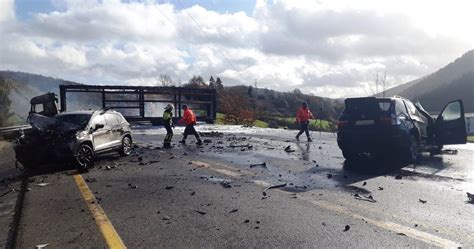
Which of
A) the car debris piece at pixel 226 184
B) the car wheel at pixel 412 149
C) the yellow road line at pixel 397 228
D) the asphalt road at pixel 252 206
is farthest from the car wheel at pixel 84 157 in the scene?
the car wheel at pixel 412 149

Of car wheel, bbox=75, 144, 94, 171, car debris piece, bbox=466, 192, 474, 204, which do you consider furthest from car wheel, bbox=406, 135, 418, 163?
car wheel, bbox=75, 144, 94, 171

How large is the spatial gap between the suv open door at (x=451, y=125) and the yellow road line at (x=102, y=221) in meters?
10.2

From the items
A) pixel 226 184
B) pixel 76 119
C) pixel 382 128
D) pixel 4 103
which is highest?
pixel 4 103

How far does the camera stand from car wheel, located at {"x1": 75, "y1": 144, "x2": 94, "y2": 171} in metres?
10.7

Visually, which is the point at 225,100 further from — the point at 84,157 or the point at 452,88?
the point at 452,88

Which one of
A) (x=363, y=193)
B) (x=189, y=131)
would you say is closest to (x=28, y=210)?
(x=363, y=193)

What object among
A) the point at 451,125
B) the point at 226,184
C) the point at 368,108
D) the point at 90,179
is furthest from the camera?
the point at 451,125

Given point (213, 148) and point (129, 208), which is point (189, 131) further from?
point (129, 208)

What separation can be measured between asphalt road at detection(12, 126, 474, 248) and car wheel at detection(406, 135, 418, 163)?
0.27 meters

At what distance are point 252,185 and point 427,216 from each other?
3.39 m

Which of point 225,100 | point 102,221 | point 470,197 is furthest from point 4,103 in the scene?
point 470,197

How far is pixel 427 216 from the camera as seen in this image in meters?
5.90

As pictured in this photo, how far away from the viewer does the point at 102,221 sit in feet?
19.1

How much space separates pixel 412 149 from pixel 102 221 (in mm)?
8487
